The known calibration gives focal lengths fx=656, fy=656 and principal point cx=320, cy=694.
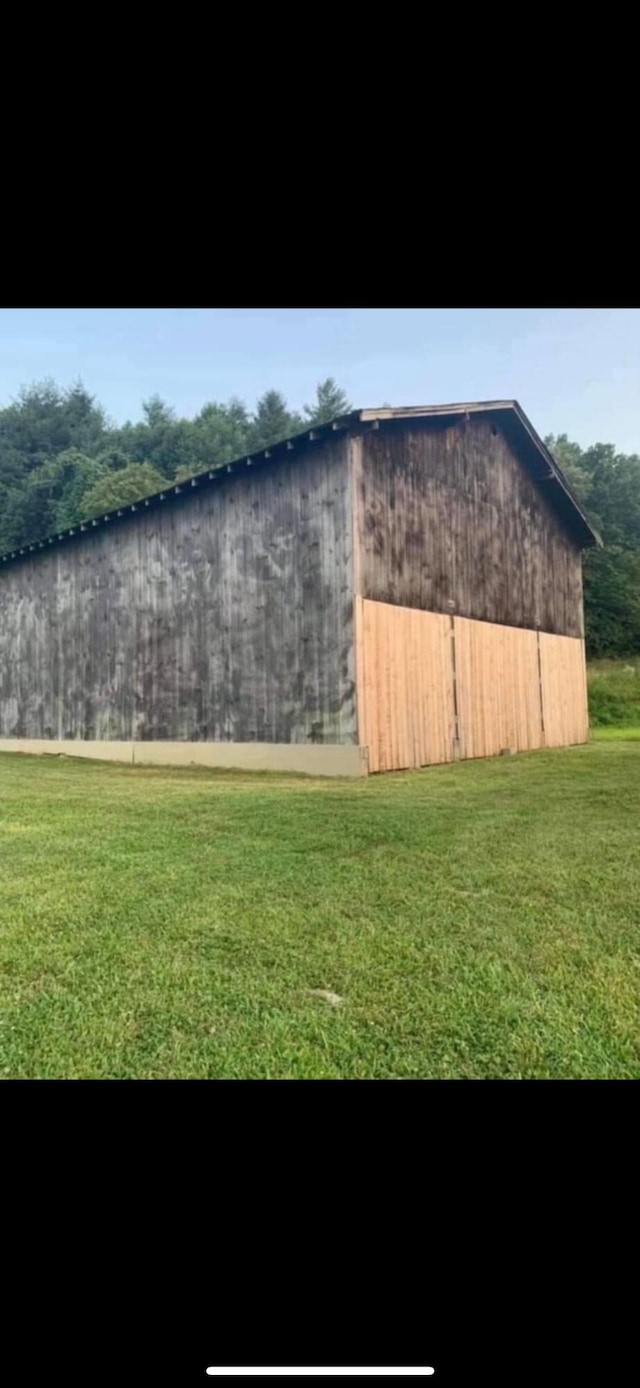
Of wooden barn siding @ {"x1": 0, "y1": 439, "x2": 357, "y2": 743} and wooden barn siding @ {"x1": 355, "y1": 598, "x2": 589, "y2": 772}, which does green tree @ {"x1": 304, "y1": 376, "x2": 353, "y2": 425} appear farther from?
wooden barn siding @ {"x1": 0, "y1": 439, "x2": 357, "y2": 743}

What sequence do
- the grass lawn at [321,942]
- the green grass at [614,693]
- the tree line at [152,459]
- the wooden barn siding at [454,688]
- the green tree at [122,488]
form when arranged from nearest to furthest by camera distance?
the grass lawn at [321,942] → the wooden barn siding at [454,688] → the green grass at [614,693] → the tree line at [152,459] → the green tree at [122,488]

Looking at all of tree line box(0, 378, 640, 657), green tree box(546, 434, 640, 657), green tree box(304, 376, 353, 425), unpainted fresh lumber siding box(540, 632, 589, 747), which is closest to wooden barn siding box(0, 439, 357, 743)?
unpainted fresh lumber siding box(540, 632, 589, 747)

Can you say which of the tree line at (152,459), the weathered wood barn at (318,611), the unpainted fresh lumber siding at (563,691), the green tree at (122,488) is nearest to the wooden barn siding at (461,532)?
the weathered wood barn at (318,611)

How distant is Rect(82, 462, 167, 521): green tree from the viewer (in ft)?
62.1

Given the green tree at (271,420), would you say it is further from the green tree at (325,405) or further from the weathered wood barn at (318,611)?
the weathered wood barn at (318,611)

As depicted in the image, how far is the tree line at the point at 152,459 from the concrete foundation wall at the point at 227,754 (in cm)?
681

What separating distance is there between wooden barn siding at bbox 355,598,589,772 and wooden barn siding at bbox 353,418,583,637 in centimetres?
29

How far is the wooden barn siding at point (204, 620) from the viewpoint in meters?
6.83

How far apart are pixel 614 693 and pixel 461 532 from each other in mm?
4400

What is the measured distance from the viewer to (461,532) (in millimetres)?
8578

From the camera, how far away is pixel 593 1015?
5.84 ft
